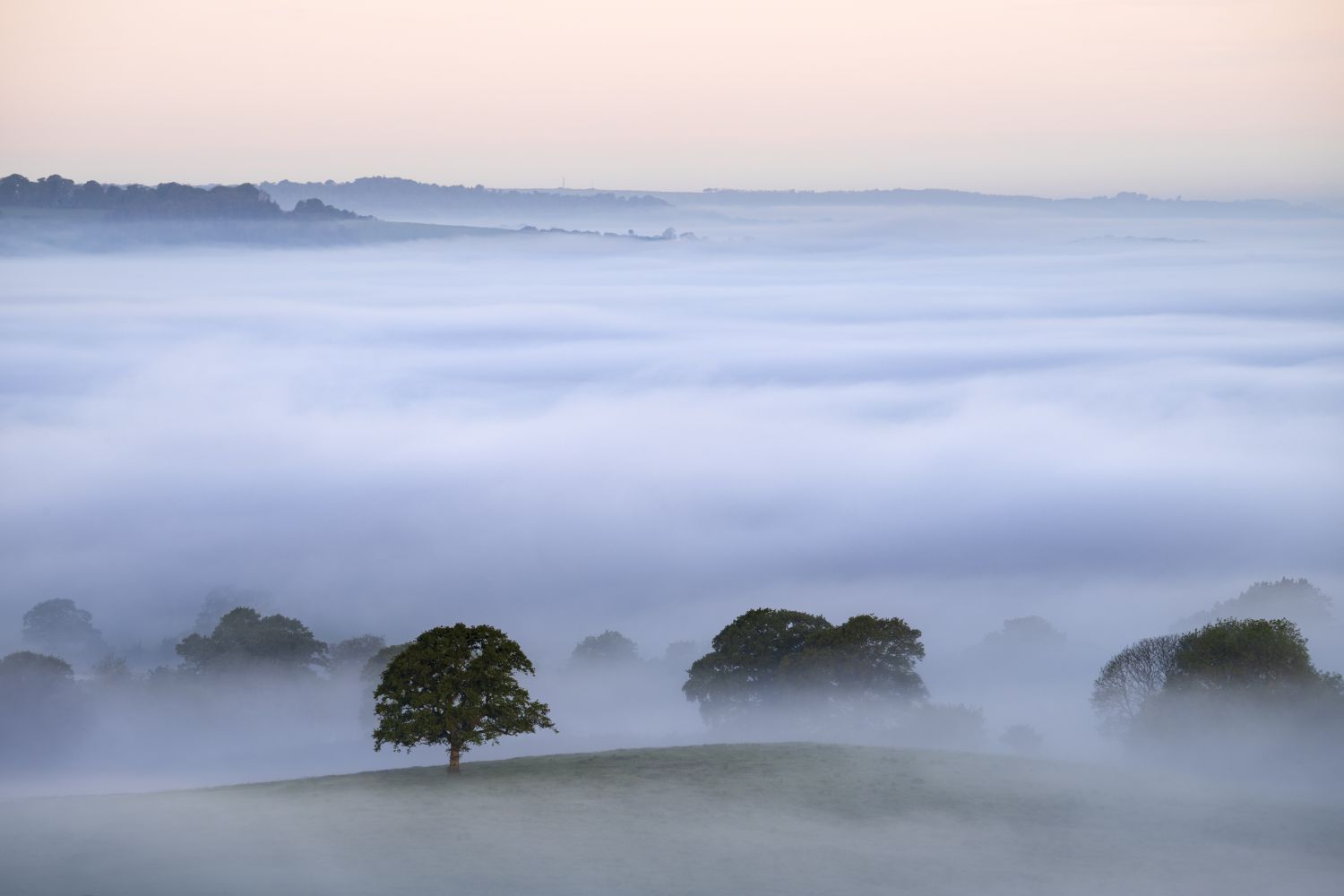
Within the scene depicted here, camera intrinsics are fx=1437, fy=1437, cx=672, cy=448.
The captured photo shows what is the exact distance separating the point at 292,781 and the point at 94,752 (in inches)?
2105

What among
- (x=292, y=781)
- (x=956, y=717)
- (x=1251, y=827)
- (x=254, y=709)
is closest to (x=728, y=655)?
(x=956, y=717)

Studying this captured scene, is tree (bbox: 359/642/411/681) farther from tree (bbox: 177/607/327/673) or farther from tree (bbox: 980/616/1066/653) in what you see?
tree (bbox: 980/616/1066/653)

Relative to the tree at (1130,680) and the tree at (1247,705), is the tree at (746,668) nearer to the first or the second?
the tree at (1130,680)

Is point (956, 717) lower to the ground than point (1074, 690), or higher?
lower

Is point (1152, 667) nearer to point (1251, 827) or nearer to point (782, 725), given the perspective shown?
point (782, 725)

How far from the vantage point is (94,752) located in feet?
334

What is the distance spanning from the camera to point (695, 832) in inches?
1778

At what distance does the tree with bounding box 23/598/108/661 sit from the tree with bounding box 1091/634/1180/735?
126 metres

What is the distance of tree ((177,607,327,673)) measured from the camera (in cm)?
10944

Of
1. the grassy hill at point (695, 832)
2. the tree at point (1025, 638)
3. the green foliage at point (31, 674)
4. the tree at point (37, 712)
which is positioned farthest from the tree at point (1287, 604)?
the green foliage at point (31, 674)

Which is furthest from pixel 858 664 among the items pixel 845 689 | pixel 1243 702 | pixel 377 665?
pixel 377 665

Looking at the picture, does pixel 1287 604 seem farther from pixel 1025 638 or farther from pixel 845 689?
pixel 845 689

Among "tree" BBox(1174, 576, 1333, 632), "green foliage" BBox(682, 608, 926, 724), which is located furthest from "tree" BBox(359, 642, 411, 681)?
"tree" BBox(1174, 576, 1333, 632)

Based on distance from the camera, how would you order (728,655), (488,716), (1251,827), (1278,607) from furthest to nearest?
(1278,607) → (728,655) → (488,716) → (1251,827)
